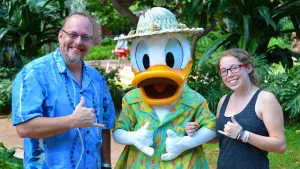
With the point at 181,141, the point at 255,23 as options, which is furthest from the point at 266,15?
the point at 181,141

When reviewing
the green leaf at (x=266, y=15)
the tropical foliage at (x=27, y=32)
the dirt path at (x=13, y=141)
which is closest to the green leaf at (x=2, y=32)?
the tropical foliage at (x=27, y=32)

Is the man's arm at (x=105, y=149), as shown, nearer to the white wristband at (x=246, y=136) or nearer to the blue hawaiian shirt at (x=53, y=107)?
the blue hawaiian shirt at (x=53, y=107)

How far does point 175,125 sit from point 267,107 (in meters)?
0.59

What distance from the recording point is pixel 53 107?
2.33 metres

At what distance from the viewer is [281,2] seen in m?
7.61

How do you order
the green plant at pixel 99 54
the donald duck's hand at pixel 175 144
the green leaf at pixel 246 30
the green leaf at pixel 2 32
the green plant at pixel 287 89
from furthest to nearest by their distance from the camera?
the green plant at pixel 99 54
the green leaf at pixel 2 32
the green leaf at pixel 246 30
the green plant at pixel 287 89
the donald duck's hand at pixel 175 144

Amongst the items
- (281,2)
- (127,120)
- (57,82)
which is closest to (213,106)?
(281,2)

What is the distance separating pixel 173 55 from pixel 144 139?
551 mm

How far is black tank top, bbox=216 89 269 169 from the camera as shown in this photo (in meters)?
2.37

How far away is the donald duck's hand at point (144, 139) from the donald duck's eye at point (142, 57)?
15.0 inches

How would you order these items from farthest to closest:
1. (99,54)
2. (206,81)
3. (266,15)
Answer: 1. (99,54)
2. (206,81)
3. (266,15)

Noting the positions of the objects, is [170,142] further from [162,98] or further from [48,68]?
[48,68]

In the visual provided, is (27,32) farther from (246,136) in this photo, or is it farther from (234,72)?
(246,136)

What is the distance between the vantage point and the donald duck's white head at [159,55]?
264 cm
